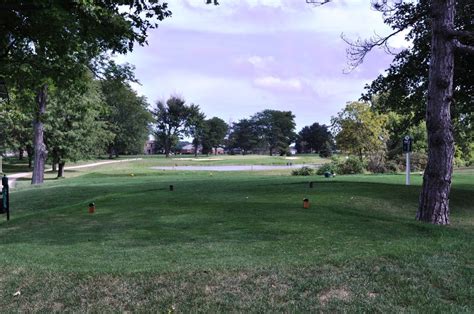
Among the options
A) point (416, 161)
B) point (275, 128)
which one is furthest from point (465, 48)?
point (275, 128)

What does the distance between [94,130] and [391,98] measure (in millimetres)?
26958

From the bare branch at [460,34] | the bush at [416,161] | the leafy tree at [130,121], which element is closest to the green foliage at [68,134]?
the bush at [416,161]

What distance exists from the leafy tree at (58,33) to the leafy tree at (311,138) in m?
106

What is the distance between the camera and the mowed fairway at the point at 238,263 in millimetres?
4438

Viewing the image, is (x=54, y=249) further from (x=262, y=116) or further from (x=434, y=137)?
(x=262, y=116)

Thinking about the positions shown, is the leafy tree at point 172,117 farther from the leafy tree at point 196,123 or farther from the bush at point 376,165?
the bush at point 376,165

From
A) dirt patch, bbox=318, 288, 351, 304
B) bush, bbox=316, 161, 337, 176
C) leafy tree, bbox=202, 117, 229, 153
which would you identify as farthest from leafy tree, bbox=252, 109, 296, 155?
dirt patch, bbox=318, 288, 351, 304

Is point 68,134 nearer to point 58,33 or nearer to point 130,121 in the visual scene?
point 58,33

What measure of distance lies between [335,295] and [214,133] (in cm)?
9833

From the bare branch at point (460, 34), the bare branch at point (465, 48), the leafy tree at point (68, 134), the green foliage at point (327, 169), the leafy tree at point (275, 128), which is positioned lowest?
the green foliage at point (327, 169)

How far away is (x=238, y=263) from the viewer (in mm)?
5281

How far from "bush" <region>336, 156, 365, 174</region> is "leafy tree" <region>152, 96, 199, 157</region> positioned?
2151 inches

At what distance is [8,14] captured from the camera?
24.6 ft

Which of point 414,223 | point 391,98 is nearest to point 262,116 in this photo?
point 391,98
